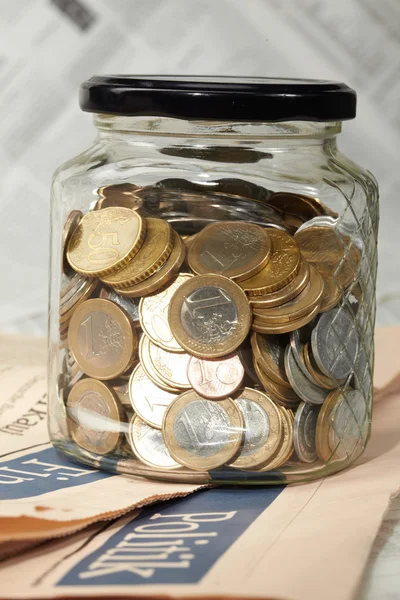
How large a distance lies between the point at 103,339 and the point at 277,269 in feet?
0.53

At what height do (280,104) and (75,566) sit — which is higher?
(280,104)

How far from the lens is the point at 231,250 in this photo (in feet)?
2.69

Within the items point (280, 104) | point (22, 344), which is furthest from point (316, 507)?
point (22, 344)

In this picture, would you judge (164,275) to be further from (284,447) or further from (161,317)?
(284,447)

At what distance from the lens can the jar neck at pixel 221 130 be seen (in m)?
0.83

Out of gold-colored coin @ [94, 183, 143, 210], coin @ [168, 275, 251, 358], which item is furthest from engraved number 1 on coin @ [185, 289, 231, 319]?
gold-colored coin @ [94, 183, 143, 210]

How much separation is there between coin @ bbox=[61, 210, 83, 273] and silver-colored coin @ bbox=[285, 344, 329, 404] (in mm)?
224

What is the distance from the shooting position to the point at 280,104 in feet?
2.58

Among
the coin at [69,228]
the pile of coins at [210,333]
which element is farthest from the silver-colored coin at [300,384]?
the coin at [69,228]

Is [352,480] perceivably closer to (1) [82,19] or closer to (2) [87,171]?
(2) [87,171]

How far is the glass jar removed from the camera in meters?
0.81

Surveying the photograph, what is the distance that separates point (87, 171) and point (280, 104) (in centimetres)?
21

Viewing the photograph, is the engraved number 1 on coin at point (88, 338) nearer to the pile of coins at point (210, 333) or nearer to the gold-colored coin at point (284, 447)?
the pile of coins at point (210, 333)

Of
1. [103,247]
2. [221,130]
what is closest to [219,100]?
[221,130]
